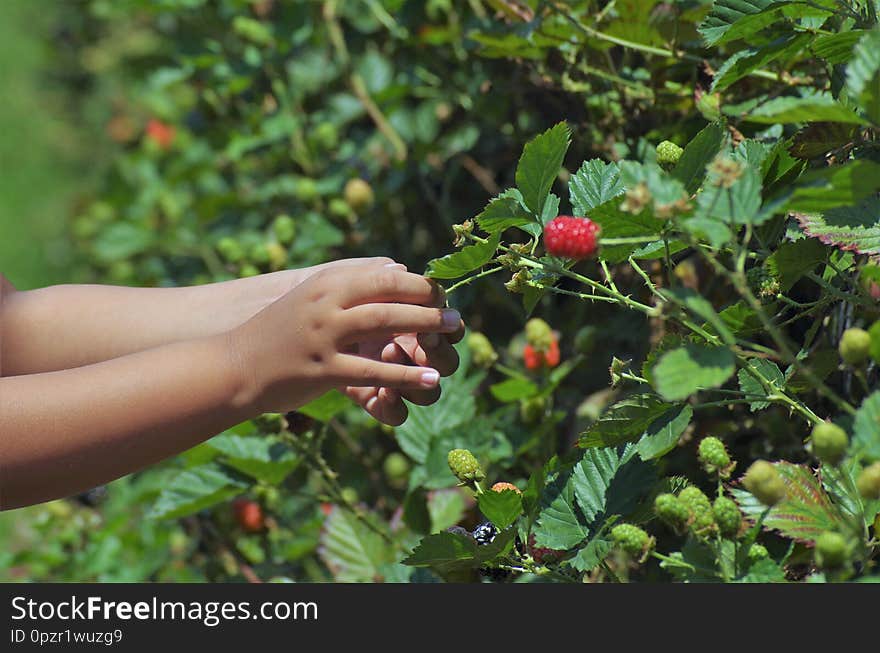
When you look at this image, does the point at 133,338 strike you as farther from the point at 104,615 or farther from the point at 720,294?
the point at 720,294

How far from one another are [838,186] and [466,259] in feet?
0.94

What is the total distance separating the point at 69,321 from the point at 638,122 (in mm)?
761

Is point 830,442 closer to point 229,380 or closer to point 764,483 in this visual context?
point 764,483

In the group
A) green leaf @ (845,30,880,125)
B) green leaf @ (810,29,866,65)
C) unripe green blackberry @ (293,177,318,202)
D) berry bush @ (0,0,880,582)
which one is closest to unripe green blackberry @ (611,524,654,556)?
berry bush @ (0,0,880,582)

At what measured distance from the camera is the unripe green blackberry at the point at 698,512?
0.73 m

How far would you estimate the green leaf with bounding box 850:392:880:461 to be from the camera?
0.59 metres

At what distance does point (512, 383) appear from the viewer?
135 cm

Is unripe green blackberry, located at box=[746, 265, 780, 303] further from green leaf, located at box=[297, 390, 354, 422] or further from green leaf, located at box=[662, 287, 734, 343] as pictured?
green leaf, located at box=[297, 390, 354, 422]

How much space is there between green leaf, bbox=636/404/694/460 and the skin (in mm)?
192

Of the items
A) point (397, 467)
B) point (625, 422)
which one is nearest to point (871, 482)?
point (625, 422)

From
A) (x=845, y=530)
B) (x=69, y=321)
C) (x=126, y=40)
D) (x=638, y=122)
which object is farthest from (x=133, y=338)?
(x=126, y=40)

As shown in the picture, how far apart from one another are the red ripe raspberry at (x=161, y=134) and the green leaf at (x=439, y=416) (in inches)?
64.5

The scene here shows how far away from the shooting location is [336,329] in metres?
0.88

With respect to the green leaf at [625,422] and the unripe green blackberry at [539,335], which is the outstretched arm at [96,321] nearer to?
the unripe green blackberry at [539,335]
